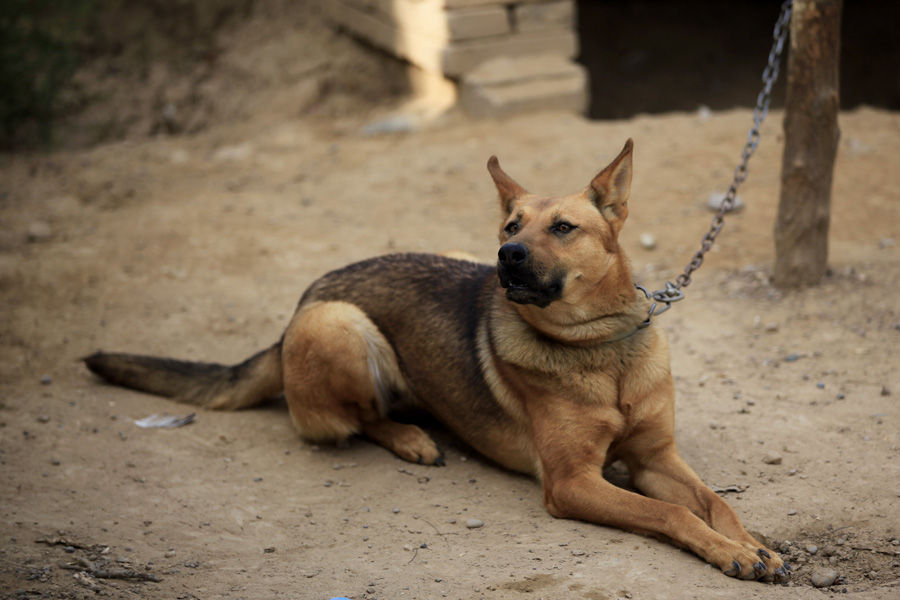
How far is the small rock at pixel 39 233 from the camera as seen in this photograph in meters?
7.92

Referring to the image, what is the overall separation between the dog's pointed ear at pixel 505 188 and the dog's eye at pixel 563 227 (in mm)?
424

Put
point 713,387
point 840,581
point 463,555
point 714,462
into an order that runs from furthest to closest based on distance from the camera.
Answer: point 713,387 < point 714,462 < point 463,555 < point 840,581

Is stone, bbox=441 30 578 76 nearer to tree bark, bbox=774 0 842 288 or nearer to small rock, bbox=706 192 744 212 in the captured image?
small rock, bbox=706 192 744 212

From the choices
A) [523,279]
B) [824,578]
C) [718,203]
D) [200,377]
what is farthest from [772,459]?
[718,203]

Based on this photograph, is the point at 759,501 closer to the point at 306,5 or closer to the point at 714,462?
the point at 714,462

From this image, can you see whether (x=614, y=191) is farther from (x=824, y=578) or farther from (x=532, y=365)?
(x=824, y=578)

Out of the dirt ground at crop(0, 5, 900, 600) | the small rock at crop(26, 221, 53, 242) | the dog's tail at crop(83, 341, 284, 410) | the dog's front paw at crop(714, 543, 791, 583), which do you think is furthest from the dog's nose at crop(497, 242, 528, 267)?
the small rock at crop(26, 221, 53, 242)

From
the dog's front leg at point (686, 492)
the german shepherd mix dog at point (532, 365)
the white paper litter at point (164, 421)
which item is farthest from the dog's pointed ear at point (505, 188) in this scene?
the white paper litter at point (164, 421)

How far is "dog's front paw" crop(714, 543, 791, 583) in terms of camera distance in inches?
136

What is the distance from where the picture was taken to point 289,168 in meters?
9.42

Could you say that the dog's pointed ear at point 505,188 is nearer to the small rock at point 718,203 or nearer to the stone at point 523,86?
the small rock at point 718,203

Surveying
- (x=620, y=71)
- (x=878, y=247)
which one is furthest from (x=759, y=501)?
(x=620, y=71)

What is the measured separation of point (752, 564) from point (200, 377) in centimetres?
335

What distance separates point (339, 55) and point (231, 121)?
5.63 feet
